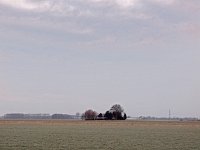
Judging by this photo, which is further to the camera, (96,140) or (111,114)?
(111,114)

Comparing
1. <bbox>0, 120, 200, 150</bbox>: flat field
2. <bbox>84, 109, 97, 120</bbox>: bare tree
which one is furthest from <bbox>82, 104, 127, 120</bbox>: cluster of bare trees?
<bbox>0, 120, 200, 150</bbox>: flat field

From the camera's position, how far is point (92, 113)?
550 feet

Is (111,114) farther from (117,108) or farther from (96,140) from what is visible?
(96,140)

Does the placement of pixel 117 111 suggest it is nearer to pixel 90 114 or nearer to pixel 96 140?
pixel 90 114

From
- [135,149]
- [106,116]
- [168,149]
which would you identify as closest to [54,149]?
[135,149]

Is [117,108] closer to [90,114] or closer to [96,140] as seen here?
[90,114]

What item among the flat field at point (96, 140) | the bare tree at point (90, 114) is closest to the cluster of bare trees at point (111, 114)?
the bare tree at point (90, 114)

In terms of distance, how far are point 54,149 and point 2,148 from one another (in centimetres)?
320

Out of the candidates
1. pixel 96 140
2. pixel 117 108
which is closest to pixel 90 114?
pixel 117 108

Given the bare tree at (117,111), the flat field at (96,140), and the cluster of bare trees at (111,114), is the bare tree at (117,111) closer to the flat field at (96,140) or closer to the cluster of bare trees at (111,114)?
the cluster of bare trees at (111,114)

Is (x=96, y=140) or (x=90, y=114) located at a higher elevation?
(x=90, y=114)

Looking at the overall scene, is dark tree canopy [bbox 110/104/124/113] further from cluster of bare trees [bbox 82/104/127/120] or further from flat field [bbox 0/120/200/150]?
A: flat field [bbox 0/120/200/150]

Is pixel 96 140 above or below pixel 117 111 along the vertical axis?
below

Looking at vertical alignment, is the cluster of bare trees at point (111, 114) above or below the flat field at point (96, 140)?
above
